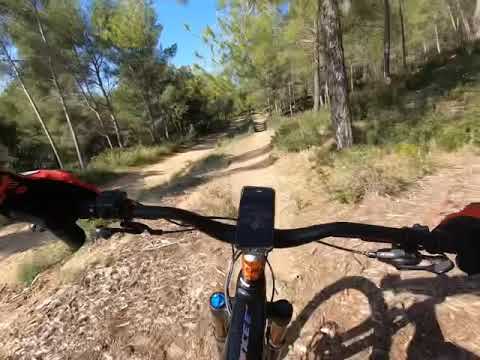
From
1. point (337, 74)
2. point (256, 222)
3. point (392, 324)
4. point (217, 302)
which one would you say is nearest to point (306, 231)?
point (256, 222)

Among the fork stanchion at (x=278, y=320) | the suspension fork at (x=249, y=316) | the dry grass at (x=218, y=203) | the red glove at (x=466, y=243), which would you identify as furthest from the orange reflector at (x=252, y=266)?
the dry grass at (x=218, y=203)

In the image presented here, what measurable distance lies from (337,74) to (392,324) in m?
5.66

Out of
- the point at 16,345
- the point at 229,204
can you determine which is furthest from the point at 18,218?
the point at 229,204

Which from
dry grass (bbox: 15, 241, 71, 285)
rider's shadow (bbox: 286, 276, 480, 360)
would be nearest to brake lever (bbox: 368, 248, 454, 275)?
rider's shadow (bbox: 286, 276, 480, 360)

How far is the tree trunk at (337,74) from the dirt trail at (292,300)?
2.49m

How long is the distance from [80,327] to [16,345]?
60 centimetres

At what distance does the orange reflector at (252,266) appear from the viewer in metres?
0.89

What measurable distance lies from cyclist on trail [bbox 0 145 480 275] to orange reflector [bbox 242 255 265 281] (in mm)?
651

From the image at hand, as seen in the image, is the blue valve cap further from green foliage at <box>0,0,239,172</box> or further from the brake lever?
green foliage at <box>0,0,239,172</box>

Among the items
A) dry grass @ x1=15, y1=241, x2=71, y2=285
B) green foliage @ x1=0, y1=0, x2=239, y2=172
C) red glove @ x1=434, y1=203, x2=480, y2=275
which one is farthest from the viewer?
green foliage @ x1=0, y1=0, x2=239, y2=172

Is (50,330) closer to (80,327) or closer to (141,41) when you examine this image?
(80,327)

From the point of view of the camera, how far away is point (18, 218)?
96 cm

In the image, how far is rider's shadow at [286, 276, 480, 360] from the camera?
6.49 feet

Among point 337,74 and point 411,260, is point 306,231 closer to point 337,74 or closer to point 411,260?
point 411,260
